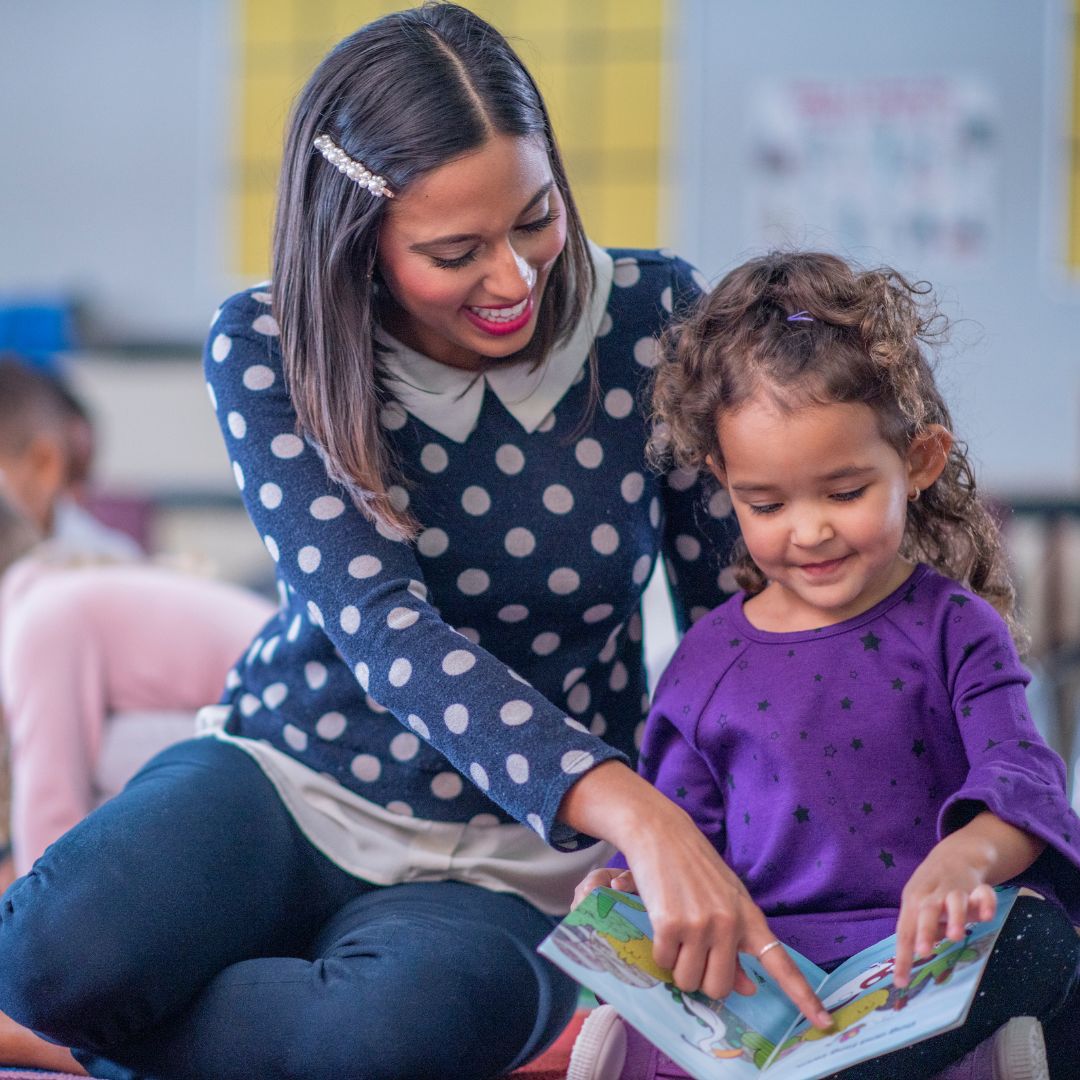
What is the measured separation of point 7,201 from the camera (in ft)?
15.3

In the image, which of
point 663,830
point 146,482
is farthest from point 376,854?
point 146,482

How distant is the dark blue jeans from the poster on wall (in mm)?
3309

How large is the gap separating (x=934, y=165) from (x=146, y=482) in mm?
2516

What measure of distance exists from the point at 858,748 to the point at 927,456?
0.22 meters

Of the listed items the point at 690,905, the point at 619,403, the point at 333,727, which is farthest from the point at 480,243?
the point at 690,905

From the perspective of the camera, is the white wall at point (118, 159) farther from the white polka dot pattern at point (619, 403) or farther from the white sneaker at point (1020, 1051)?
the white sneaker at point (1020, 1051)

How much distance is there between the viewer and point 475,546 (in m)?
1.21

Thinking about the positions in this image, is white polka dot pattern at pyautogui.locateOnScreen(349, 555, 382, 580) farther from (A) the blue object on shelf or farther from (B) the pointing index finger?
(A) the blue object on shelf

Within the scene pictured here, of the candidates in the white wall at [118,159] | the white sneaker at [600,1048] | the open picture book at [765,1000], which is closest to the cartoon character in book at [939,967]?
the open picture book at [765,1000]

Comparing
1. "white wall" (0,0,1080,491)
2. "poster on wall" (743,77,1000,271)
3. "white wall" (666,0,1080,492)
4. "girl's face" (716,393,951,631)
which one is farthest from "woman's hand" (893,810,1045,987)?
"poster on wall" (743,77,1000,271)

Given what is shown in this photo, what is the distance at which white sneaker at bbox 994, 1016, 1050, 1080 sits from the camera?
90 centimetres

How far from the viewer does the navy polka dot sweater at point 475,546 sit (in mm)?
1154

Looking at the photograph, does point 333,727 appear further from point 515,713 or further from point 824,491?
point 824,491

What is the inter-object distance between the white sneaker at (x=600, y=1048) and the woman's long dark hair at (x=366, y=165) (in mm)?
397
